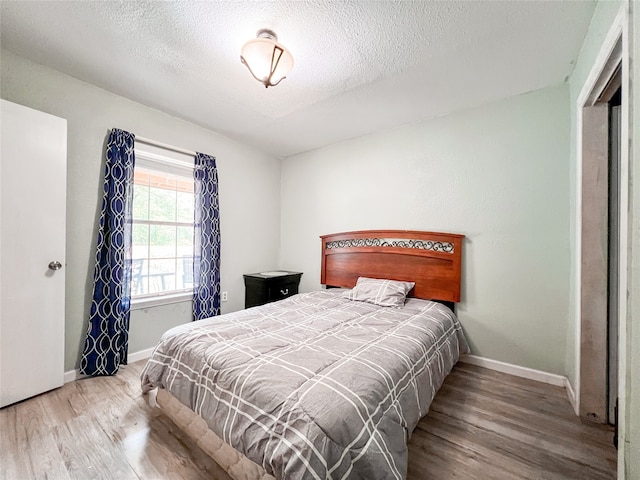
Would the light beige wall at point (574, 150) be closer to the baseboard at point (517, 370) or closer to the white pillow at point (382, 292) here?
the baseboard at point (517, 370)

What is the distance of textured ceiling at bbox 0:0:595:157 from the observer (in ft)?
4.94

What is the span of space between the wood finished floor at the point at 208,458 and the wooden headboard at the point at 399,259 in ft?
3.12

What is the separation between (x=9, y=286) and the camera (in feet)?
5.84

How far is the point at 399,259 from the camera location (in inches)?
111

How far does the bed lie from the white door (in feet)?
3.06

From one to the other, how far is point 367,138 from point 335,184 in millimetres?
692

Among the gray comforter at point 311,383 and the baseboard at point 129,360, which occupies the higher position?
the gray comforter at point 311,383

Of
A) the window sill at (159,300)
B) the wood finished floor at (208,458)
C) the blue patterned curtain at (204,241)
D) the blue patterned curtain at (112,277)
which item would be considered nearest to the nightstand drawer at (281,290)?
the blue patterned curtain at (204,241)

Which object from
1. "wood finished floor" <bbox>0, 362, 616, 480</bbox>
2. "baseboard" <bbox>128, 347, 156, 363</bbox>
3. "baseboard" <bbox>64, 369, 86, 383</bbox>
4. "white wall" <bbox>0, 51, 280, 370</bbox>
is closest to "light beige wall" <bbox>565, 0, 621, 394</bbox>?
"wood finished floor" <bbox>0, 362, 616, 480</bbox>

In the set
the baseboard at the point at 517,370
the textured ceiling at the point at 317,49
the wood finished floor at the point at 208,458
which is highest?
the textured ceiling at the point at 317,49

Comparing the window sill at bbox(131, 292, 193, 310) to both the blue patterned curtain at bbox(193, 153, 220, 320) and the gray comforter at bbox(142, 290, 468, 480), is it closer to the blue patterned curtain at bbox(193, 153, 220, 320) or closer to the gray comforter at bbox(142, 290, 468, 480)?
the blue patterned curtain at bbox(193, 153, 220, 320)

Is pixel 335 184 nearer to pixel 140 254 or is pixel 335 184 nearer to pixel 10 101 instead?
pixel 140 254

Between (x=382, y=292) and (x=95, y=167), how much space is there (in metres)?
2.87

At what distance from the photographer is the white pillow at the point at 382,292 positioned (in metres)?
2.49
